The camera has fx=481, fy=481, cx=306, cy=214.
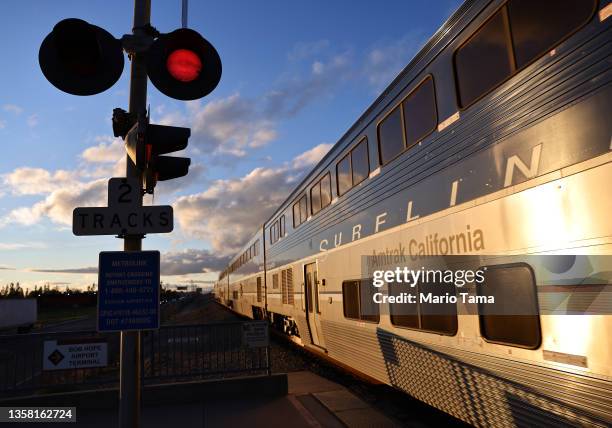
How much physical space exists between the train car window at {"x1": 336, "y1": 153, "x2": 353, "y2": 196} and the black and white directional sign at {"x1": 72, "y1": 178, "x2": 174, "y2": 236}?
4.57 metres

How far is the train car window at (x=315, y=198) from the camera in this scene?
991cm

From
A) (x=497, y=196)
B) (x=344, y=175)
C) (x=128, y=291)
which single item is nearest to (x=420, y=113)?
(x=497, y=196)

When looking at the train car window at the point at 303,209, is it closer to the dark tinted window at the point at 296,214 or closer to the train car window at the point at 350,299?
the dark tinted window at the point at 296,214

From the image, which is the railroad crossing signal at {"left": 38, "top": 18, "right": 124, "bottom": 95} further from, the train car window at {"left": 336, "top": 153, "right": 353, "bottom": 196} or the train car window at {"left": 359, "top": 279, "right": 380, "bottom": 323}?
the train car window at {"left": 336, "top": 153, "right": 353, "bottom": 196}

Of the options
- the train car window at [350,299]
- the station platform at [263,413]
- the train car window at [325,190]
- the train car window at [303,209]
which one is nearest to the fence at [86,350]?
the station platform at [263,413]

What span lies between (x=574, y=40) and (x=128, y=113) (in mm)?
3449

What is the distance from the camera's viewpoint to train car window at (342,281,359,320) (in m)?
7.38

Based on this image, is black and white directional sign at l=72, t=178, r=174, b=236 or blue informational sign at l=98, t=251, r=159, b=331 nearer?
blue informational sign at l=98, t=251, r=159, b=331

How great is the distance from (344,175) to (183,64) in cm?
498

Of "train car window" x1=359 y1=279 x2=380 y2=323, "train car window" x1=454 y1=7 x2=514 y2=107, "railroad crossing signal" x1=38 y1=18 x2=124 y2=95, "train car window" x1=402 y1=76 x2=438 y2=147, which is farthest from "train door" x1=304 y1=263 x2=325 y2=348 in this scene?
"railroad crossing signal" x1=38 y1=18 x2=124 y2=95

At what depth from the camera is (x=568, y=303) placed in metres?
3.37

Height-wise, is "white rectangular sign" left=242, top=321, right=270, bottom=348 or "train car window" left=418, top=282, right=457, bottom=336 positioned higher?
"train car window" left=418, top=282, right=457, bottom=336

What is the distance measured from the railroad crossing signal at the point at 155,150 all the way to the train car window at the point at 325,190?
210 inches

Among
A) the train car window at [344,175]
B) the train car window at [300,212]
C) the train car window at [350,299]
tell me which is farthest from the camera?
the train car window at [300,212]
